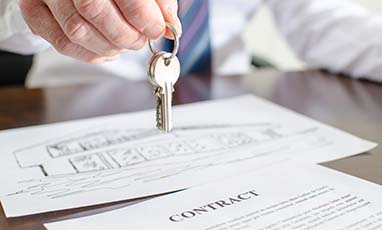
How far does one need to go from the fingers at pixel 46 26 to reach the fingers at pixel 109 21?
47 millimetres

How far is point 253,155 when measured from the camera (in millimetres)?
515

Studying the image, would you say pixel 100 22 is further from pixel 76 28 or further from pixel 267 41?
pixel 267 41

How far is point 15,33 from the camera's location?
2.07 ft

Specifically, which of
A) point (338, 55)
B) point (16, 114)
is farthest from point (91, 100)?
point (338, 55)

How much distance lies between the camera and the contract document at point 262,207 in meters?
0.39

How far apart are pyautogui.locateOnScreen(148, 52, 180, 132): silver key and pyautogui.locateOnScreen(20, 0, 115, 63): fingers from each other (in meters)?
0.06

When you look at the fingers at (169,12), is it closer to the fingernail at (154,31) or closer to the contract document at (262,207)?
the fingernail at (154,31)

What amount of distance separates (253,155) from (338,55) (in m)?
0.36

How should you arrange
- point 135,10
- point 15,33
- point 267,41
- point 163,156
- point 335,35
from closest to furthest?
point 135,10
point 163,156
point 15,33
point 335,35
point 267,41

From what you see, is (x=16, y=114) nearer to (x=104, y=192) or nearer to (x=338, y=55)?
(x=104, y=192)

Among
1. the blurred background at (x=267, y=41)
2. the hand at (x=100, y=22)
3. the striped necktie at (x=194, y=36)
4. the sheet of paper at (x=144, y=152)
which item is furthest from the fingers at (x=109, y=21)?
the blurred background at (x=267, y=41)

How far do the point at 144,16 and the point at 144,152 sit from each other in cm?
16

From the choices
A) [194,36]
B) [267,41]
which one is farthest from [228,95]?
[267,41]

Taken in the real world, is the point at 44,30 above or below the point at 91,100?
above
